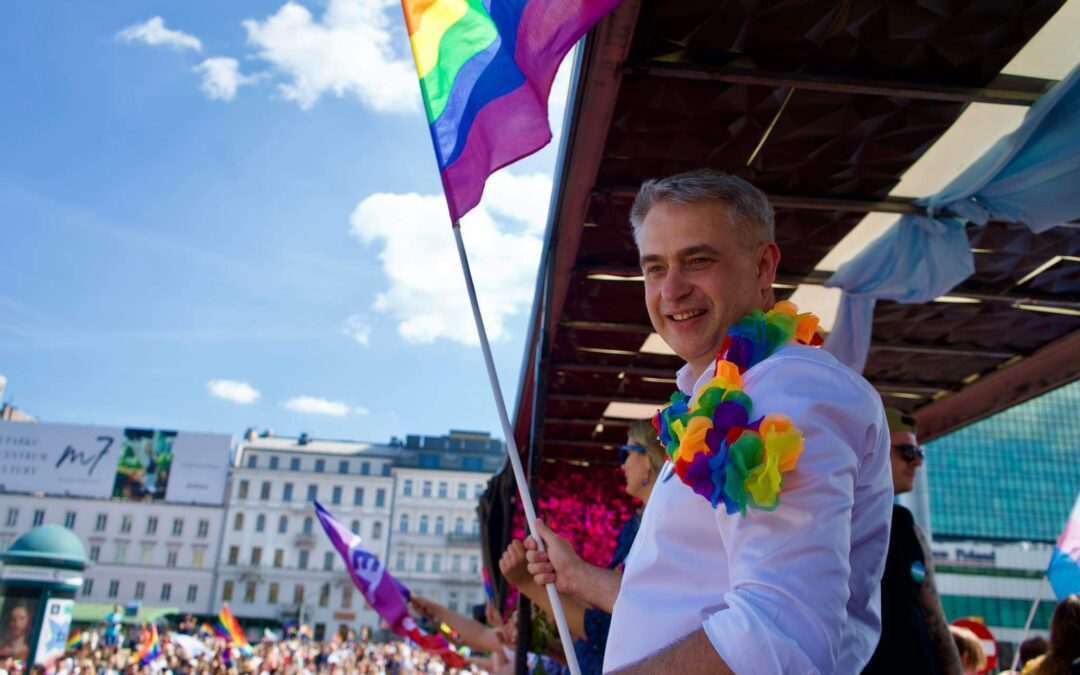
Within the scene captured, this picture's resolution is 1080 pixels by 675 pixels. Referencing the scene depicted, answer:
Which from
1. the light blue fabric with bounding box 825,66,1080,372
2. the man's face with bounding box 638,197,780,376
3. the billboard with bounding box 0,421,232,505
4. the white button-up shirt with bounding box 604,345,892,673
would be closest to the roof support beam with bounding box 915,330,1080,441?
the light blue fabric with bounding box 825,66,1080,372

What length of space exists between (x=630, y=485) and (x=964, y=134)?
9.05ft

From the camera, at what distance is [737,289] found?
5.24 ft

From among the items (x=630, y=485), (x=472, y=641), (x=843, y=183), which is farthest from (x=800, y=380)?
(x=472, y=641)

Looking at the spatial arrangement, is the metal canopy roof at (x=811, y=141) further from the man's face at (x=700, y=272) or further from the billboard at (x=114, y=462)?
the billboard at (x=114, y=462)

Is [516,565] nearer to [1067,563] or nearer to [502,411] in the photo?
[502,411]

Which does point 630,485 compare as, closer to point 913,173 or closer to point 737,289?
point 737,289

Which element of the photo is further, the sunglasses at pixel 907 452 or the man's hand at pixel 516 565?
the sunglasses at pixel 907 452

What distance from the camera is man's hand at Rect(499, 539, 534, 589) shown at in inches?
97.3

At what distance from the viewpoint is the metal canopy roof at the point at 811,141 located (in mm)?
3764

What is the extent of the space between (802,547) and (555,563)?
1.08 m

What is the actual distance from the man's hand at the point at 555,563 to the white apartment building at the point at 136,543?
71.5m

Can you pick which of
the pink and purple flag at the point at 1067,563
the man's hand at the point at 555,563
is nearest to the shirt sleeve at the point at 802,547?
the man's hand at the point at 555,563

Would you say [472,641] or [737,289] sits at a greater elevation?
[737,289]

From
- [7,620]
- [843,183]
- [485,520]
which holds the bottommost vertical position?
[7,620]
